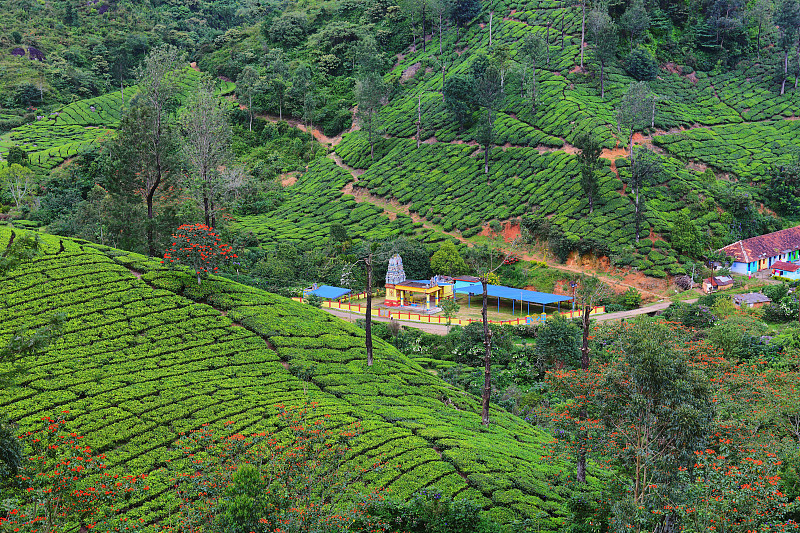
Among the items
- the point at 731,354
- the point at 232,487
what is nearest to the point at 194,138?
the point at 232,487

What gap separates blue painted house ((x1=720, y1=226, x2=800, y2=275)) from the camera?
51.5 metres

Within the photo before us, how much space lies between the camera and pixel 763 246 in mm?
52625

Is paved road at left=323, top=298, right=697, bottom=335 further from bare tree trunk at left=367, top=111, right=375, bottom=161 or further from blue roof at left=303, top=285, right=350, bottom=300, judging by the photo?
bare tree trunk at left=367, top=111, right=375, bottom=161

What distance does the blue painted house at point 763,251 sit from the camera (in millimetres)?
51500

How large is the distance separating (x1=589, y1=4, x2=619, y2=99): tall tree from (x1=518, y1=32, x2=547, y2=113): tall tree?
599 cm

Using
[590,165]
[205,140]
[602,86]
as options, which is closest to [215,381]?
[205,140]

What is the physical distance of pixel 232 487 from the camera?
1237 cm

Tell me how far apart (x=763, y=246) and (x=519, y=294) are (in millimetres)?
22803

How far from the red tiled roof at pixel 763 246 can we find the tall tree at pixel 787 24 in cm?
2685

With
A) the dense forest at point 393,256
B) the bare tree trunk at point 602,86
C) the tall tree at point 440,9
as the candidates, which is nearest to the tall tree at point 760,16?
the dense forest at point 393,256

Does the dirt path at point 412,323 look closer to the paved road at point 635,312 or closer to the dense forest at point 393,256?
the dense forest at point 393,256

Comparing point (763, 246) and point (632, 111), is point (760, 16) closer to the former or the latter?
point (632, 111)

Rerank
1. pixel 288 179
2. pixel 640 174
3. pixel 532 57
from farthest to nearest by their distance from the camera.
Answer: pixel 288 179 < pixel 532 57 < pixel 640 174

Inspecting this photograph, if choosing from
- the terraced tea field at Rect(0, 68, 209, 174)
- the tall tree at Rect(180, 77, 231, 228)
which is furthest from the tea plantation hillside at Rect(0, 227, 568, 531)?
the terraced tea field at Rect(0, 68, 209, 174)
